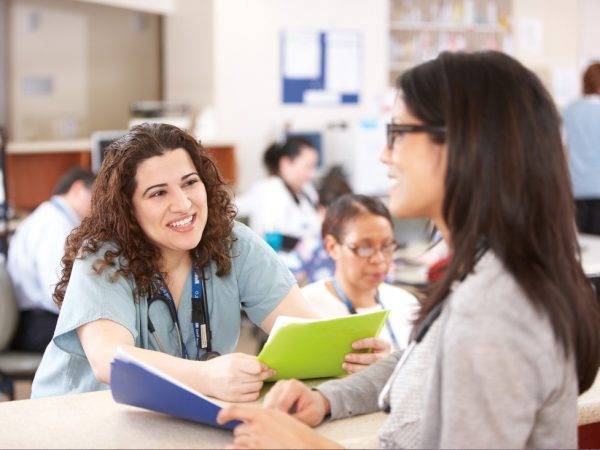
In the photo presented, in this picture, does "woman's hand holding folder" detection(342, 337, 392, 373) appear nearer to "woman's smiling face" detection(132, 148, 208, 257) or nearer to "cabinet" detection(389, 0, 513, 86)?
"woman's smiling face" detection(132, 148, 208, 257)

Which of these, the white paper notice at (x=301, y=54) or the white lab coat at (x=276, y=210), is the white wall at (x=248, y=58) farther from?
the white lab coat at (x=276, y=210)

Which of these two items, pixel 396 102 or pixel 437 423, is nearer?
pixel 437 423

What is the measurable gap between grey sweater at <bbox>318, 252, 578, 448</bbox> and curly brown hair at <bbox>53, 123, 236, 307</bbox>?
1.01 meters

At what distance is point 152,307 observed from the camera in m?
2.19

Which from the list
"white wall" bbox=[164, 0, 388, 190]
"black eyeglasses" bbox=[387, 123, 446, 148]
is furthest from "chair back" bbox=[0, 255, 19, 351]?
"white wall" bbox=[164, 0, 388, 190]

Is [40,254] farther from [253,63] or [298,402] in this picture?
[253,63]

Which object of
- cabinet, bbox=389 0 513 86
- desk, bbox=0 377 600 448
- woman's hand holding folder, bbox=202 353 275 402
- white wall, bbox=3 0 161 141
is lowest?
desk, bbox=0 377 600 448

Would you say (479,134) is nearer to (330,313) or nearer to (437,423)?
(437,423)

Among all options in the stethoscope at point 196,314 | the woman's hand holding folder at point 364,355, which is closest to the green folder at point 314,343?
the woman's hand holding folder at point 364,355

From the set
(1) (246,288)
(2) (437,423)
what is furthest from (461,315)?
(1) (246,288)

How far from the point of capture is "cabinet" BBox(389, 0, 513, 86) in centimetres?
903

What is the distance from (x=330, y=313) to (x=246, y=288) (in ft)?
2.21

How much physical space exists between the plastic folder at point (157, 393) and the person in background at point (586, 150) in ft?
16.5

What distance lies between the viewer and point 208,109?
755cm
